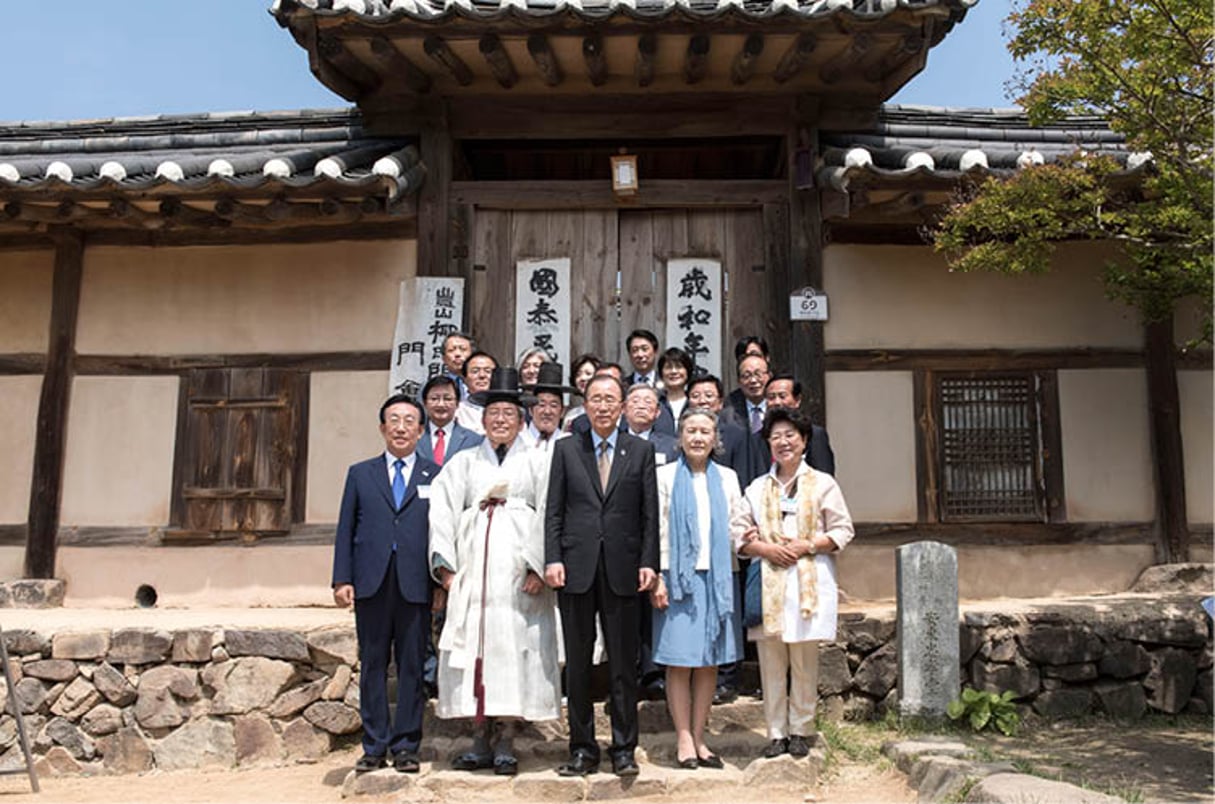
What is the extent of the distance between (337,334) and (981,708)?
530cm

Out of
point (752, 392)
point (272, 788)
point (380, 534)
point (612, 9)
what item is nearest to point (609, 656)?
point (380, 534)

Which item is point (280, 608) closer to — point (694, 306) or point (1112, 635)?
point (694, 306)

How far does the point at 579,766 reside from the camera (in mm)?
5125

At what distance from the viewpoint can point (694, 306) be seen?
7980 mm

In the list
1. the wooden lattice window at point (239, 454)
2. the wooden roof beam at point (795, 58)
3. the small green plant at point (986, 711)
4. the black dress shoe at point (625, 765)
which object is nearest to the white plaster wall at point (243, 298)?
the wooden lattice window at point (239, 454)

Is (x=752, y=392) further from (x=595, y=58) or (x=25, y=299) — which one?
(x=25, y=299)

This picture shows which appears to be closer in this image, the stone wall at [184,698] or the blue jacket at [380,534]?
the blue jacket at [380,534]

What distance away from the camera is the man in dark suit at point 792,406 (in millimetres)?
6156

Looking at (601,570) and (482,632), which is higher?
(601,570)

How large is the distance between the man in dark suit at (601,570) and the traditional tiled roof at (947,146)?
10.0ft

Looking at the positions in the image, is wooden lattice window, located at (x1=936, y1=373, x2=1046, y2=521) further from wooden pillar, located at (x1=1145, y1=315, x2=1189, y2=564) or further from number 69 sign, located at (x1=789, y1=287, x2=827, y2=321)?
number 69 sign, located at (x1=789, y1=287, x2=827, y2=321)

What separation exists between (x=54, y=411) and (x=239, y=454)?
155 centimetres

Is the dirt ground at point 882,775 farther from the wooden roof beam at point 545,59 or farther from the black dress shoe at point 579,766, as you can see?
the wooden roof beam at point 545,59

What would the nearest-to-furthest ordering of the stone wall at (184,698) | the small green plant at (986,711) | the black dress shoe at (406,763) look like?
the black dress shoe at (406,763)
the small green plant at (986,711)
the stone wall at (184,698)
